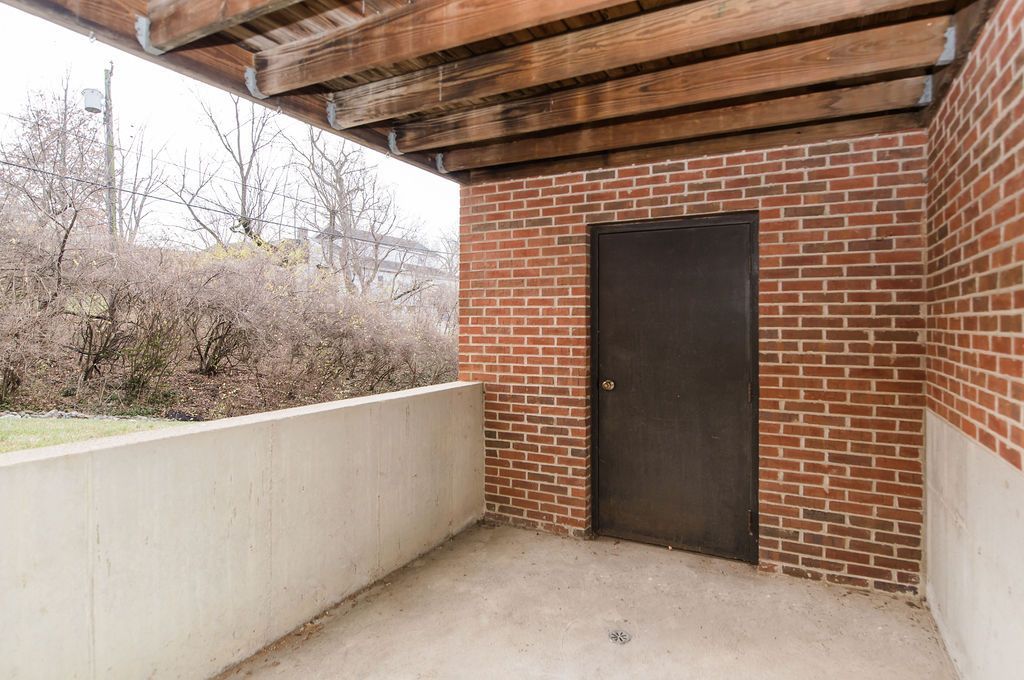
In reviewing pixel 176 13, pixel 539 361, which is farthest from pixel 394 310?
pixel 176 13

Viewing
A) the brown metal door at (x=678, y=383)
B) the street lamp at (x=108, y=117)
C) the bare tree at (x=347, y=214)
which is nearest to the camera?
the brown metal door at (x=678, y=383)

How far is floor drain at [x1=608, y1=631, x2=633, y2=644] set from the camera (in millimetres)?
2357

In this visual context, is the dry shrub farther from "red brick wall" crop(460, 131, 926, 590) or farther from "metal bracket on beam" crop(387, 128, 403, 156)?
"red brick wall" crop(460, 131, 926, 590)

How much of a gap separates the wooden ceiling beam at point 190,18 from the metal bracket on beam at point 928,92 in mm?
2769

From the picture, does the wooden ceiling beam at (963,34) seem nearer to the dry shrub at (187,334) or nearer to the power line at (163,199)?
the dry shrub at (187,334)

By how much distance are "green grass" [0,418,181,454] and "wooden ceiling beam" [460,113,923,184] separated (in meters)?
3.11

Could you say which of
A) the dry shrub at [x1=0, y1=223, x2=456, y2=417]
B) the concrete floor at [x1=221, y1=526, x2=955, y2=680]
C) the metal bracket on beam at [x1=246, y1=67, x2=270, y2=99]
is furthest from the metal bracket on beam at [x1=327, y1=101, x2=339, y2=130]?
the dry shrub at [x1=0, y1=223, x2=456, y2=417]

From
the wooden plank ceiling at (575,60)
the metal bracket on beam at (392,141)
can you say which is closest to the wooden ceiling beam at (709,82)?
the wooden plank ceiling at (575,60)

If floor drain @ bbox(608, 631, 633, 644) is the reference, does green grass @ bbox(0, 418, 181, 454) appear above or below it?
above

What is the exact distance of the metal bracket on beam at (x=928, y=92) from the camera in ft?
7.70

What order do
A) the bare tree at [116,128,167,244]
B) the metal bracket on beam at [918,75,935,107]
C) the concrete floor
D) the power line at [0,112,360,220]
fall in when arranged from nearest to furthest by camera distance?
the concrete floor
the metal bracket on beam at [918,75,935,107]
the power line at [0,112,360,220]
the bare tree at [116,128,167,244]

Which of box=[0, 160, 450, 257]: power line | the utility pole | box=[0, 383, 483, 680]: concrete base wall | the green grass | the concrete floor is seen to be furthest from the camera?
the utility pole

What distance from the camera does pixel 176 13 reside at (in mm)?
1993

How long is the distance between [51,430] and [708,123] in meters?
5.24
